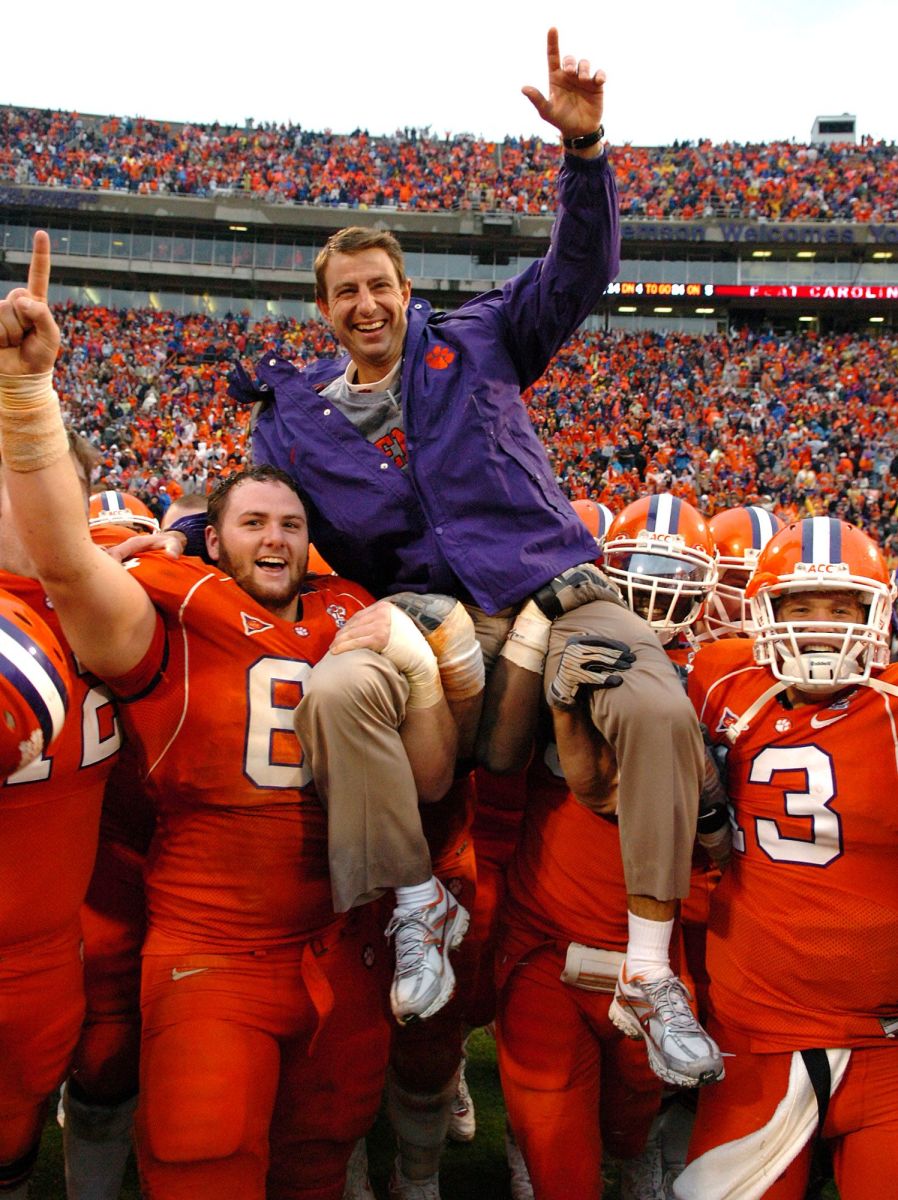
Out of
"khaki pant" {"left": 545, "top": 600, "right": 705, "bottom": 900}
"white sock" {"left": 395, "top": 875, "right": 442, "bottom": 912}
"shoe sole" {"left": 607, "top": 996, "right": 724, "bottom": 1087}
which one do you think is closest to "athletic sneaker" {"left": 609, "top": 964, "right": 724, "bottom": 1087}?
"shoe sole" {"left": 607, "top": 996, "right": 724, "bottom": 1087}

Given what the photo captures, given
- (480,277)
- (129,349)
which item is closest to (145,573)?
(129,349)

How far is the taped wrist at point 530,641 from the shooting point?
286cm

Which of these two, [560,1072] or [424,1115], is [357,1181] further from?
[560,1072]

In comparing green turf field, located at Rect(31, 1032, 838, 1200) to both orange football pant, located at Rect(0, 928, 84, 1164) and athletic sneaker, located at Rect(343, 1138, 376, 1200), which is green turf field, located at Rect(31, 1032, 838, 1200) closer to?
athletic sneaker, located at Rect(343, 1138, 376, 1200)

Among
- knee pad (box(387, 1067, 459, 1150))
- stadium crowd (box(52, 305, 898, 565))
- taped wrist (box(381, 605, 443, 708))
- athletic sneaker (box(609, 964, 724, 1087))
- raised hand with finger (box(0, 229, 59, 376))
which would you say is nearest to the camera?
raised hand with finger (box(0, 229, 59, 376))

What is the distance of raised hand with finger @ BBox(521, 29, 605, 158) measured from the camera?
2.73 meters

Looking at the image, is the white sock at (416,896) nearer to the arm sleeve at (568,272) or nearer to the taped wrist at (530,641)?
the taped wrist at (530,641)

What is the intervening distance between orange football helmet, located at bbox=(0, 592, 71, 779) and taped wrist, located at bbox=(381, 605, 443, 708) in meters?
0.79

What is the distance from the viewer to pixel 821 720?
2.78 metres

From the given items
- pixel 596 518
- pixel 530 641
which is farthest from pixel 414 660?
pixel 596 518

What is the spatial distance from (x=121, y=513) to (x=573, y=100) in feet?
11.2

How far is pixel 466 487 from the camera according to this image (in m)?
2.98

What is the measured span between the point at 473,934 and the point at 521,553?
1.50 m

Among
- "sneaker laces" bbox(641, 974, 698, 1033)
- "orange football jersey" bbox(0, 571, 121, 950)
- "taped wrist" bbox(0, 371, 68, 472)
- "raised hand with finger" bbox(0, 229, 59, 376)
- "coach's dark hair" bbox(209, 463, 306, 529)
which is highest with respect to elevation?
"raised hand with finger" bbox(0, 229, 59, 376)
